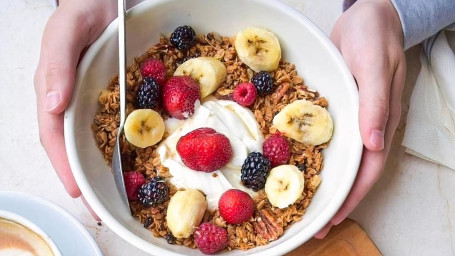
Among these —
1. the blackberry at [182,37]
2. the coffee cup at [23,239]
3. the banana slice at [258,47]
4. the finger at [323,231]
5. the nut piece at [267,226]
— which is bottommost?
the finger at [323,231]

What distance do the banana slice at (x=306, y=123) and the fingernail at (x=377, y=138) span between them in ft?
0.27

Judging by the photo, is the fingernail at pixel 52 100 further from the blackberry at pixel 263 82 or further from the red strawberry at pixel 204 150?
the blackberry at pixel 263 82

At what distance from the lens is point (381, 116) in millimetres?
839

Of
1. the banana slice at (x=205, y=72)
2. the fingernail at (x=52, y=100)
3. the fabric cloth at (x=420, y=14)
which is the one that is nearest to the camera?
the fingernail at (x=52, y=100)

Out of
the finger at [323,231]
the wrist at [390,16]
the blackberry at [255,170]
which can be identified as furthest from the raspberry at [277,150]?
the wrist at [390,16]

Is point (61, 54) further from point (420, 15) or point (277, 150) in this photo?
point (420, 15)

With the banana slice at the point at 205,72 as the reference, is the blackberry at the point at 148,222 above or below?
below

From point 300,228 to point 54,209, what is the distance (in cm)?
39

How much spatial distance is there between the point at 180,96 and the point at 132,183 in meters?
0.14

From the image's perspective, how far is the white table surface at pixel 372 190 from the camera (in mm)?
1018

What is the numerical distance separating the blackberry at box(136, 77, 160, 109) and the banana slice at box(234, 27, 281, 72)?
0.14 meters

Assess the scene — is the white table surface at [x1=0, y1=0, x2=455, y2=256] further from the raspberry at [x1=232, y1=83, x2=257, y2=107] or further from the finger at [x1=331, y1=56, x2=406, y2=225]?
the raspberry at [x1=232, y1=83, x2=257, y2=107]

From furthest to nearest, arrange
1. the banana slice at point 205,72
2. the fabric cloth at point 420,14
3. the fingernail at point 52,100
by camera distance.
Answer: the fabric cloth at point 420,14 → the banana slice at point 205,72 → the fingernail at point 52,100

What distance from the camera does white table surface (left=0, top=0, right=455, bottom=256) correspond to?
1.02m
